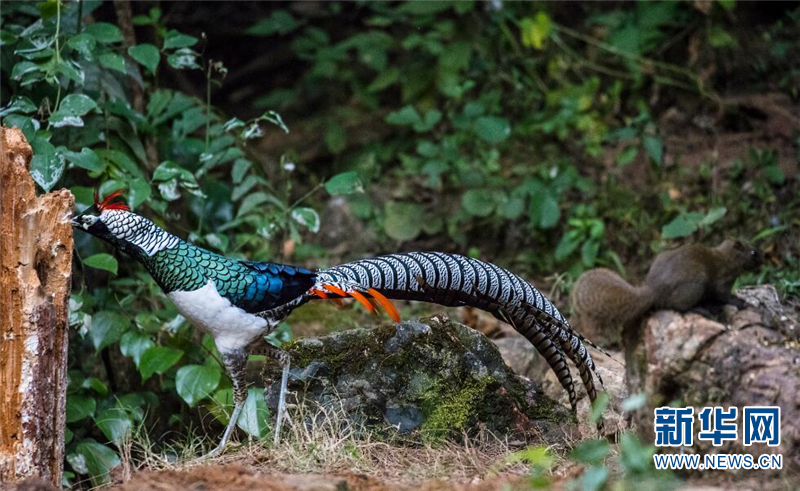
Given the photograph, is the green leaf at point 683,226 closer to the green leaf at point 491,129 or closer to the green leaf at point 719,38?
the green leaf at point 491,129

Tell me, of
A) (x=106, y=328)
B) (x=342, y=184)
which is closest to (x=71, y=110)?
(x=106, y=328)

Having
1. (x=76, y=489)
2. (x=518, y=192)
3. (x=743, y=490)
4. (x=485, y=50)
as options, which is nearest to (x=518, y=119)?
(x=485, y=50)

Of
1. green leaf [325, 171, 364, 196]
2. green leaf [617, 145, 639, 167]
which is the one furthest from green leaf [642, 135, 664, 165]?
green leaf [325, 171, 364, 196]

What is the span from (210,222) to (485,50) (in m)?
3.14

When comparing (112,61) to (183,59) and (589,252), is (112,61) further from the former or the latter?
(589,252)

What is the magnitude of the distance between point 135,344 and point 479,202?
10.5 ft

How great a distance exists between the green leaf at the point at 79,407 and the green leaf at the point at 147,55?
5.83 ft

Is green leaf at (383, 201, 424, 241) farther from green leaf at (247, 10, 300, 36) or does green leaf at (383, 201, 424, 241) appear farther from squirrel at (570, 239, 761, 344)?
squirrel at (570, 239, 761, 344)

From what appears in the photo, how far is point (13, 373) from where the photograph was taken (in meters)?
3.71

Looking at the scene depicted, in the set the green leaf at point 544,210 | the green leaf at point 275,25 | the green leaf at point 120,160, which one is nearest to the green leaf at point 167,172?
the green leaf at point 120,160

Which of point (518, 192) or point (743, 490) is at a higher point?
point (518, 192)

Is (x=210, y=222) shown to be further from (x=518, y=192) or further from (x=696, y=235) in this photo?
(x=696, y=235)

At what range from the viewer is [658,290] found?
4.40 metres

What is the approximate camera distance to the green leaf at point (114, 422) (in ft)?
15.6
